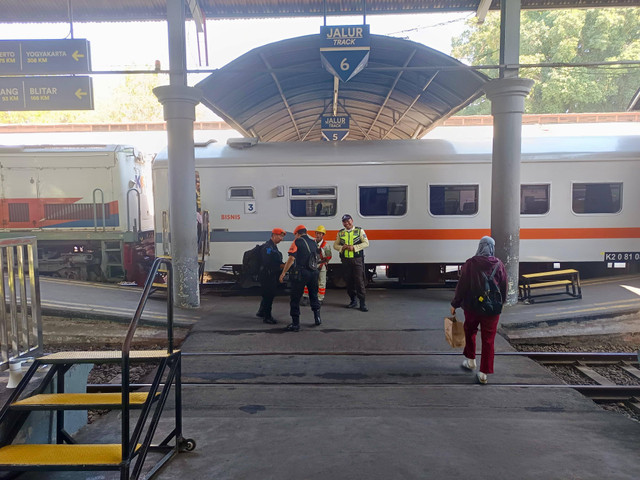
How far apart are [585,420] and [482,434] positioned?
1352 millimetres

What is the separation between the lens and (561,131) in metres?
21.9

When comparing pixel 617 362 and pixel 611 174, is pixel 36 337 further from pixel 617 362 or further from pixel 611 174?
pixel 611 174

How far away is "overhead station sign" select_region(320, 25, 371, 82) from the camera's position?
8367 millimetres

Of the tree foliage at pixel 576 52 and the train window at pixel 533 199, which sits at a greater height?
the tree foliage at pixel 576 52

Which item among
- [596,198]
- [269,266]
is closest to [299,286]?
[269,266]

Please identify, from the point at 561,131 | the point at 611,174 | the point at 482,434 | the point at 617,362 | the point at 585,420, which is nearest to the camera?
the point at 482,434

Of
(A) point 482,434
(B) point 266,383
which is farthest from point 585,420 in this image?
(B) point 266,383

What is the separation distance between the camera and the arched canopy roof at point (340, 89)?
9.04 m

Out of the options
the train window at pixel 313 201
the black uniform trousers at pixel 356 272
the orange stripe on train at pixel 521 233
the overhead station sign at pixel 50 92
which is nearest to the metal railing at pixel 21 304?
the black uniform trousers at pixel 356 272

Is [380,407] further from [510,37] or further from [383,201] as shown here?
[510,37]

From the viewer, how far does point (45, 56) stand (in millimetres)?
9242

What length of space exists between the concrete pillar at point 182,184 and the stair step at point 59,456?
6.07 m

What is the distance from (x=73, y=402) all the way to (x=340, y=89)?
10.2 m

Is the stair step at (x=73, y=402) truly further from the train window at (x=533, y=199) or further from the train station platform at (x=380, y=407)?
the train window at (x=533, y=199)
